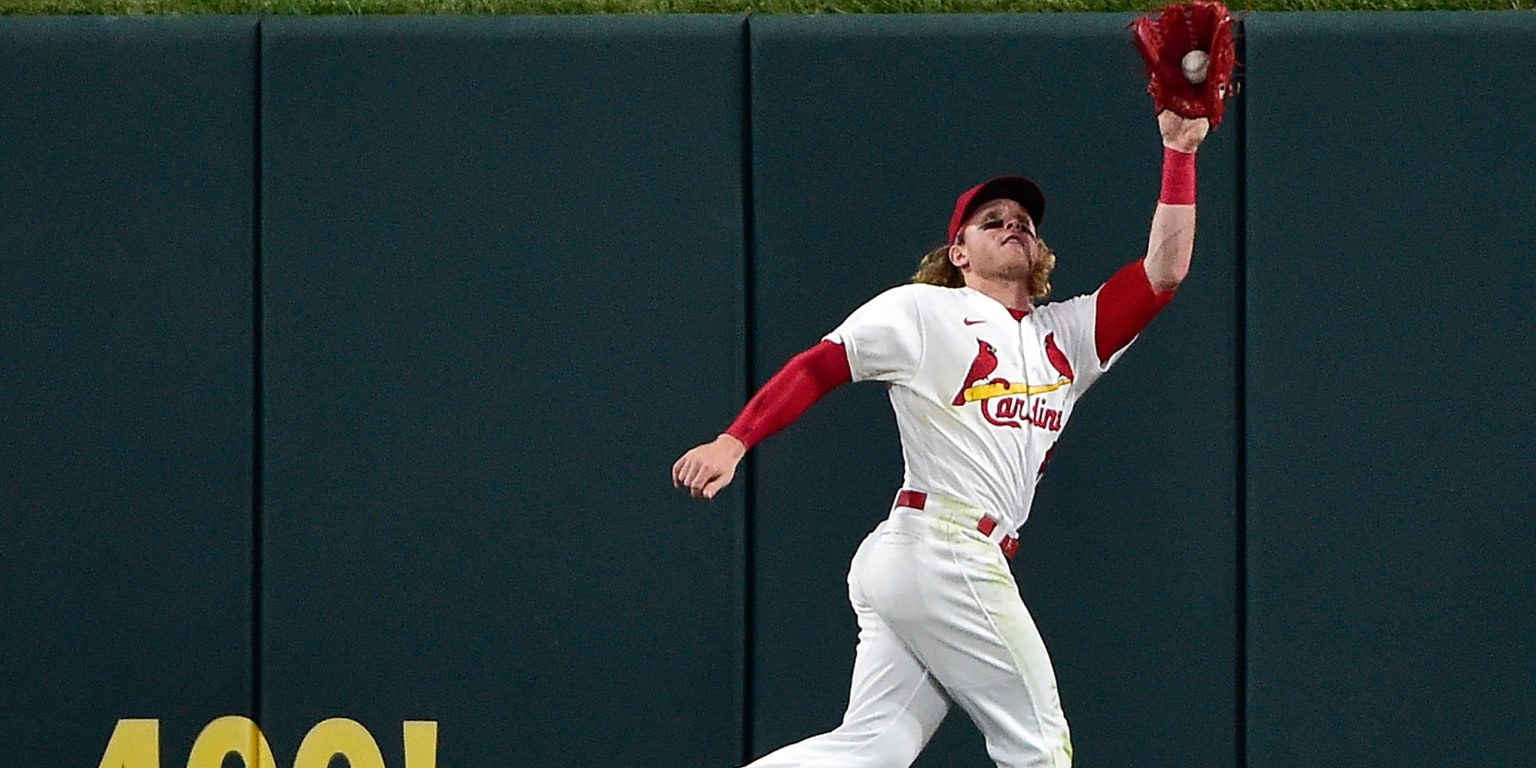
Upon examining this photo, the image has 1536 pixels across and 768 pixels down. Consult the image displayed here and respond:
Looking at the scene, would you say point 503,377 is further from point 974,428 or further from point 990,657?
point 990,657

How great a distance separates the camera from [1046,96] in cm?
381

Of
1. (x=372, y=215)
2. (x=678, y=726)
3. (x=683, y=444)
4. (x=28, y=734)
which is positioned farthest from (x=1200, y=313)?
(x=28, y=734)

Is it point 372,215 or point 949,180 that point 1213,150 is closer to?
point 949,180

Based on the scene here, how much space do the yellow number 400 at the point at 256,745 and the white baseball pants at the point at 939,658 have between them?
95cm

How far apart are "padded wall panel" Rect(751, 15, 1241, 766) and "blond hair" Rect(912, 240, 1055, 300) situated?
0.85 ft

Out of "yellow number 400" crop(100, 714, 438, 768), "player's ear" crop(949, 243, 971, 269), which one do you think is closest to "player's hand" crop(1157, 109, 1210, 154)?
"player's ear" crop(949, 243, 971, 269)

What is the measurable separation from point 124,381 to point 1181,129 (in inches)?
90.3

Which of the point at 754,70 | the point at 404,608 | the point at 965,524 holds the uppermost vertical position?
the point at 754,70

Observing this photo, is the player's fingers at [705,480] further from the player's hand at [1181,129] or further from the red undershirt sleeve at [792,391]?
the player's hand at [1181,129]

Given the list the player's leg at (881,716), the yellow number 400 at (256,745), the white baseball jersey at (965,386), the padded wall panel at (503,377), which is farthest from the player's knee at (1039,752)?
the yellow number 400 at (256,745)

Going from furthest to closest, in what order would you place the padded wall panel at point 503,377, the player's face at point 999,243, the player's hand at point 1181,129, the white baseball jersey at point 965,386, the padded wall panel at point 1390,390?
the padded wall panel at point 503,377, the padded wall panel at point 1390,390, the player's face at point 999,243, the white baseball jersey at point 965,386, the player's hand at point 1181,129

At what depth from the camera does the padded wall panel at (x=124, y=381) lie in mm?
3928

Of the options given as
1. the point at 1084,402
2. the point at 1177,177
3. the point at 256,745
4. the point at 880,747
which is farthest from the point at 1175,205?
the point at 256,745

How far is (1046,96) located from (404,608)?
1.74 m
